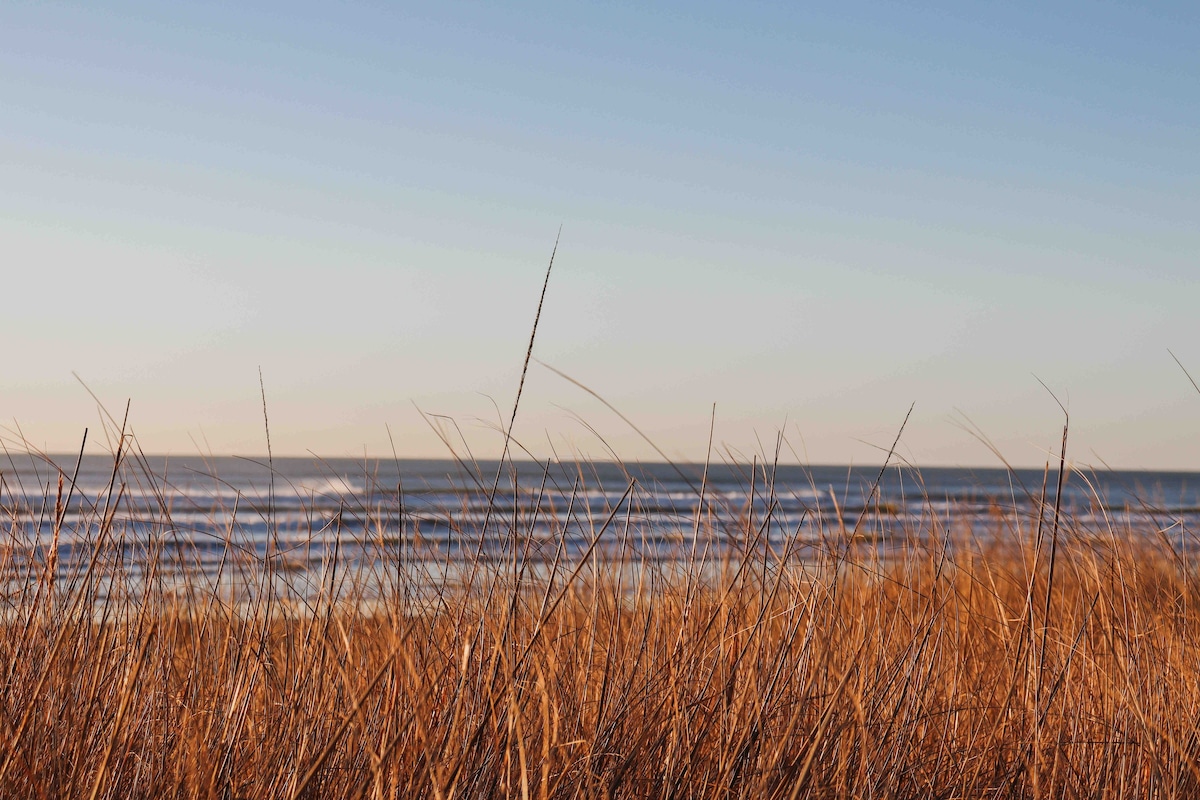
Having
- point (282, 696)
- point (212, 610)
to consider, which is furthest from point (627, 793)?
point (212, 610)

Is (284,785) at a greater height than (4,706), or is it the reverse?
(4,706)

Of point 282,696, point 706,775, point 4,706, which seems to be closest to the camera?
point 4,706

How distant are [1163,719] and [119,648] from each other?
7.83 ft

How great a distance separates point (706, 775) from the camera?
71.0 inches

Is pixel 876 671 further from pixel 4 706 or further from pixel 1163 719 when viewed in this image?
pixel 4 706

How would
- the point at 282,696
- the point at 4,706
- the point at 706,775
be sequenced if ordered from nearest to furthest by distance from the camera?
the point at 4,706, the point at 706,775, the point at 282,696

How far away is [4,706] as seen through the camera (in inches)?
65.8

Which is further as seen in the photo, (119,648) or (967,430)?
(967,430)

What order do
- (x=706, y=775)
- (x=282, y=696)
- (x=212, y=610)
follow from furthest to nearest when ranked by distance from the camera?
(x=212, y=610) < (x=282, y=696) < (x=706, y=775)

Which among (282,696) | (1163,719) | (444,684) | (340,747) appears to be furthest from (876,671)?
(282,696)

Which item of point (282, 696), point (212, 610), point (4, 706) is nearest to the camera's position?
point (4, 706)

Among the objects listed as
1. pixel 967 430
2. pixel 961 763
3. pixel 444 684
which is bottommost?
pixel 961 763

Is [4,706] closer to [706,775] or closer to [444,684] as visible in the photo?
[444,684]

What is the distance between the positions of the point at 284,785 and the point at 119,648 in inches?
29.0
